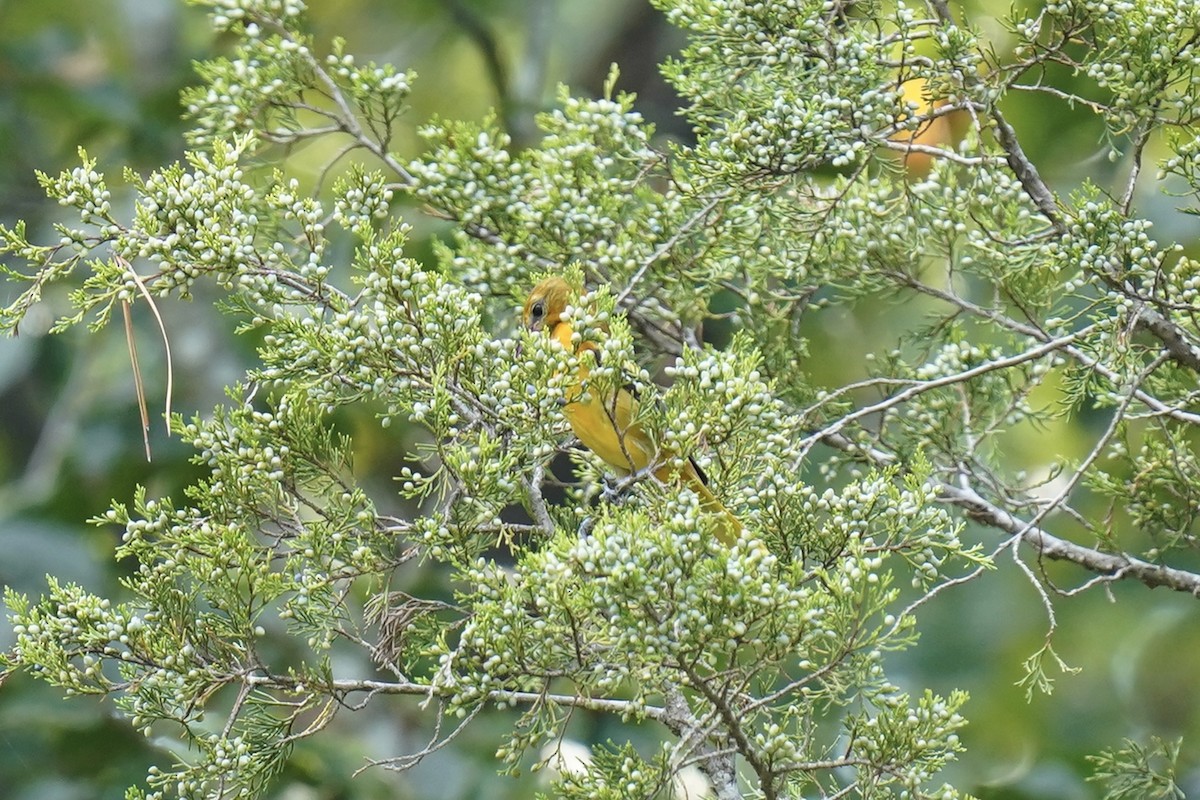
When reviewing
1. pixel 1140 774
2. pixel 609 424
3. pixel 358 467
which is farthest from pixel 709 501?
pixel 358 467

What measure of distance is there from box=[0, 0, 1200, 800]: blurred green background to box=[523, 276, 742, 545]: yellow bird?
1.26 meters

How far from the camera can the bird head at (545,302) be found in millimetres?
2734

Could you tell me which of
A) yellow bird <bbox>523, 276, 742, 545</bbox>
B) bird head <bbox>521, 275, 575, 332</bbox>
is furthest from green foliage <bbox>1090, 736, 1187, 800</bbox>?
bird head <bbox>521, 275, 575, 332</bbox>

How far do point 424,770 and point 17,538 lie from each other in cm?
147

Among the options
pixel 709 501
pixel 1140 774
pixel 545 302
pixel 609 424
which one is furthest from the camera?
pixel 545 302

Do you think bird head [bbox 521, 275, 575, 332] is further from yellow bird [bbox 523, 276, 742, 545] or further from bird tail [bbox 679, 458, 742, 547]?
bird tail [bbox 679, 458, 742, 547]

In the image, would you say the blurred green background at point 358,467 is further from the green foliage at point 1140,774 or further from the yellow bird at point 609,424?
the yellow bird at point 609,424

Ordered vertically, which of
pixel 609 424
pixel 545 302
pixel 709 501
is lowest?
pixel 709 501

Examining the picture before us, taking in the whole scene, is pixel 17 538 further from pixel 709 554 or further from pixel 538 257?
pixel 709 554

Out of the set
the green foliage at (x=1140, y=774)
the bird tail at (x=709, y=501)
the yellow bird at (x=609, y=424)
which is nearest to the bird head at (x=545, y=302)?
the yellow bird at (x=609, y=424)

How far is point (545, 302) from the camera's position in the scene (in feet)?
9.48

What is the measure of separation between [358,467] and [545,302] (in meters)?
3.12

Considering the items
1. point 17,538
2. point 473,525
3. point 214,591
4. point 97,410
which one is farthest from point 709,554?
Result: point 97,410

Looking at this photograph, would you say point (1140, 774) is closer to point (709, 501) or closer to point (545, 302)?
point (709, 501)
